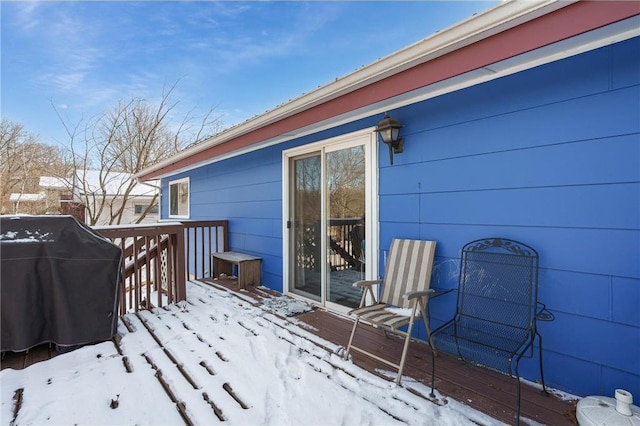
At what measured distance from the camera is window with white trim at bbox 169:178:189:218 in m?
7.79

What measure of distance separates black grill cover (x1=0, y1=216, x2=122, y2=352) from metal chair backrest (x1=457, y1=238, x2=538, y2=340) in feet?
9.49

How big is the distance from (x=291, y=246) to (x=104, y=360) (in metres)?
2.38

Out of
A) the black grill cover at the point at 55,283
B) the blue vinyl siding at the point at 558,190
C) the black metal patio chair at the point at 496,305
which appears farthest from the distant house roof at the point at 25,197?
the black metal patio chair at the point at 496,305

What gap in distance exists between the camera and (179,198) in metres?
8.17

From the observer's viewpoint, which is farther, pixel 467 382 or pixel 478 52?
pixel 467 382

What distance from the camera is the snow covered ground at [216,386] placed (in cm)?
176

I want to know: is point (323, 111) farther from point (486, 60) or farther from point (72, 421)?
point (72, 421)

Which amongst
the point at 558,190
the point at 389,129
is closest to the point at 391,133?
the point at 389,129

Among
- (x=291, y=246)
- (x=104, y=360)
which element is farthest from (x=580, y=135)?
(x=104, y=360)

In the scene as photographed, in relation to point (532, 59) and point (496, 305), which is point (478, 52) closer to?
point (532, 59)

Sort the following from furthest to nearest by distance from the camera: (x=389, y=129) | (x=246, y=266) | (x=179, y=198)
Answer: (x=179, y=198) < (x=246, y=266) < (x=389, y=129)

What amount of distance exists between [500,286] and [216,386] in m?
2.00

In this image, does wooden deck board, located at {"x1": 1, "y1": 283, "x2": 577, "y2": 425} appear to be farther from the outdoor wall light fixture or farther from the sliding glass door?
the outdoor wall light fixture

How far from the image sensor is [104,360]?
2.43 metres
